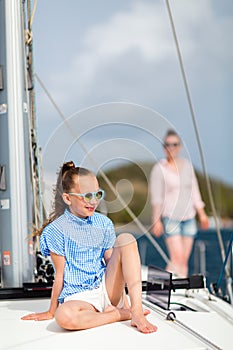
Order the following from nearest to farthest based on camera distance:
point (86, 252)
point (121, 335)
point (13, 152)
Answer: point (121, 335) → point (86, 252) → point (13, 152)

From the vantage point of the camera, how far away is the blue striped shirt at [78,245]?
1785 mm

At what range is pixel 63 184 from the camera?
1.82 meters

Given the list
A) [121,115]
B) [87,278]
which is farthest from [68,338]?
[121,115]

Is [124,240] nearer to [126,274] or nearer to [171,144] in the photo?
[126,274]

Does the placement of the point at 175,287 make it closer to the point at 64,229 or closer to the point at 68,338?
the point at 64,229

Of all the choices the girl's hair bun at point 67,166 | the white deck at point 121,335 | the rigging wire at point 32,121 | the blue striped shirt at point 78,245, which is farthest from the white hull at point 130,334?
the rigging wire at point 32,121

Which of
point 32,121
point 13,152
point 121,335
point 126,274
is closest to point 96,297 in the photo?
point 126,274

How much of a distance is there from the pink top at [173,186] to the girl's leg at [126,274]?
0.19 m

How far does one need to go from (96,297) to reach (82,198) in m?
0.28

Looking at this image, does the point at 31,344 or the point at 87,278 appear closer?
A: the point at 31,344

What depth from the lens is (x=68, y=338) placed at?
4.99ft

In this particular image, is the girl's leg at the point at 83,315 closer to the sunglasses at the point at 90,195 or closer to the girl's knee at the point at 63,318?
the girl's knee at the point at 63,318

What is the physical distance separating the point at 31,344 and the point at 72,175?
0.52m

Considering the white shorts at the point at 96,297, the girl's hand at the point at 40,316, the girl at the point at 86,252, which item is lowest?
the girl's hand at the point at 40,316
